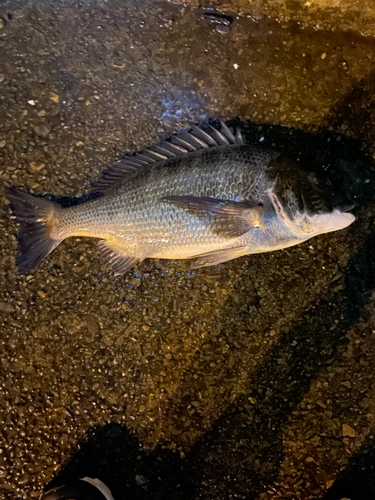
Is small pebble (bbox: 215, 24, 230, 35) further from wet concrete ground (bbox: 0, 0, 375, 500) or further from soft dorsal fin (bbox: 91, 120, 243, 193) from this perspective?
soft dorsal fin (bbox: 91, 120, 243, 193)

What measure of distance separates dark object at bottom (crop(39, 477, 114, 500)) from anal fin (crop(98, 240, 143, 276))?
4.89ft

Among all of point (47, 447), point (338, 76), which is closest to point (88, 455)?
point (47, 447)

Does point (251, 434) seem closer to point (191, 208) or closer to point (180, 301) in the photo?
point (180, 301)

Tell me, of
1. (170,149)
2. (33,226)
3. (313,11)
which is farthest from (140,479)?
(313,11)

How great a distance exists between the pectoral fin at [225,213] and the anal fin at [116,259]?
55 cm

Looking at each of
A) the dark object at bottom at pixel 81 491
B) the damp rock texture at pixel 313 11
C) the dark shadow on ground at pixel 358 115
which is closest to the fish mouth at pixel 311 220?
the dark shadow on ground at pixel 358 115

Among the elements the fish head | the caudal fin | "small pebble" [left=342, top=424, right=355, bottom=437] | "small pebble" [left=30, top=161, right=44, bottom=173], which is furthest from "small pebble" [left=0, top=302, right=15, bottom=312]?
"small pebble" [left=342, top=424, right=355, bottom=437]

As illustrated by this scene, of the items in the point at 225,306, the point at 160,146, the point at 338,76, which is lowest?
the point at 225,306

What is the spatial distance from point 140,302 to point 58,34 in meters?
2.23

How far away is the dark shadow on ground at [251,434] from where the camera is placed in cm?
223

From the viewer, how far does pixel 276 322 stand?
2324 millimetres

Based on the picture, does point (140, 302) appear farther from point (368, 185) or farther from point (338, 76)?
point (338, 76)

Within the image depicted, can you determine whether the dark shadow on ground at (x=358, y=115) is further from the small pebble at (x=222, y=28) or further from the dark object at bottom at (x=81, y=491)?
the dark object at bottom at (x=81, y=491)

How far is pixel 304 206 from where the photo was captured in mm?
1855
